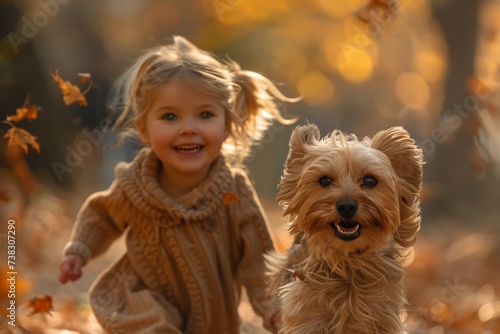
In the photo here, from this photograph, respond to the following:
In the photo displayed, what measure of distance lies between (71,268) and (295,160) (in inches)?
62.8

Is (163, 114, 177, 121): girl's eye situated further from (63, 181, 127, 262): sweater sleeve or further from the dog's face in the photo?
the dog's face

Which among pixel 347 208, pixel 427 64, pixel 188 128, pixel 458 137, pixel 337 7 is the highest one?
pixel 347 208

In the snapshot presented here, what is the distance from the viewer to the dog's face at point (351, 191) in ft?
8.89

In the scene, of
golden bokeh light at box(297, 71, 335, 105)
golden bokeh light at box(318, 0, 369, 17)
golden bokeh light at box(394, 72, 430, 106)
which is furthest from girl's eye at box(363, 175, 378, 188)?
golden bokeh light at box(394, 72, 430, 106)

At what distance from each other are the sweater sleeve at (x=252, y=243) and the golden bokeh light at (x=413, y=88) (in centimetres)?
1315

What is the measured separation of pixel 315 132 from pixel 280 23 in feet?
44.2

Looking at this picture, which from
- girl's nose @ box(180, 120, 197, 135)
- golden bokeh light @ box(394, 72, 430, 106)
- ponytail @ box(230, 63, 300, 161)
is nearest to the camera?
girl's nose @ box(180, 120, 197, 135)

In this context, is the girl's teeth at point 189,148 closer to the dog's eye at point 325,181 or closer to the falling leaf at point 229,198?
the falling leaf at point 229,198

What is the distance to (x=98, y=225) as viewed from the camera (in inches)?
161

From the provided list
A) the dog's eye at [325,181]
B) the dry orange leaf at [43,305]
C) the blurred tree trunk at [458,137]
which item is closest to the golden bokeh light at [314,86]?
the blurred tree trunk at [458,137]

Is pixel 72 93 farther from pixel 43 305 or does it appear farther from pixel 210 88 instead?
pixel 43 305

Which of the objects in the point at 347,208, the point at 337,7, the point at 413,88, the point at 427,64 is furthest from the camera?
the point at 413,88

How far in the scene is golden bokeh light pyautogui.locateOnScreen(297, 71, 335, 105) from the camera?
16686 millimetres

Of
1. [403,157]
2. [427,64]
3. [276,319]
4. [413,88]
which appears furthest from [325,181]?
[413,88]
